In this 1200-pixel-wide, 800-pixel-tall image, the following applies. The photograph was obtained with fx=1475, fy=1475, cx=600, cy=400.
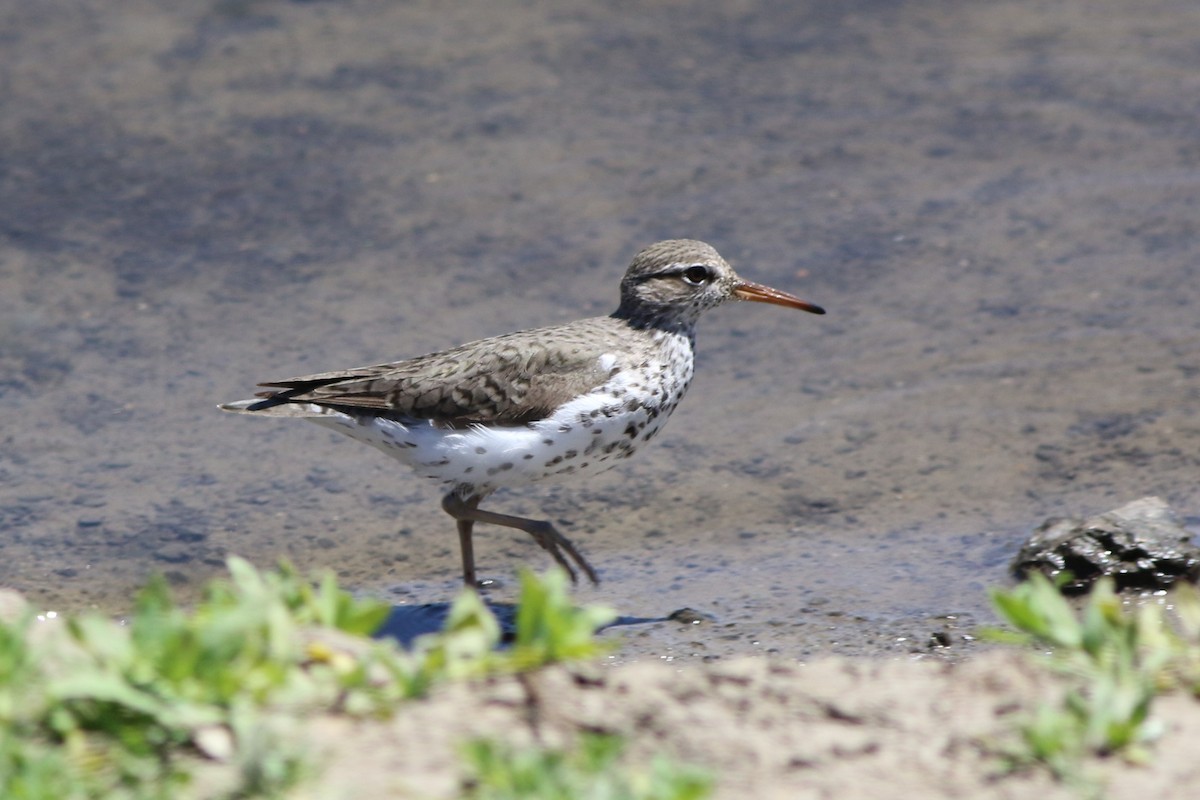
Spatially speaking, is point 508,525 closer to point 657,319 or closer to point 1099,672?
point 657,319

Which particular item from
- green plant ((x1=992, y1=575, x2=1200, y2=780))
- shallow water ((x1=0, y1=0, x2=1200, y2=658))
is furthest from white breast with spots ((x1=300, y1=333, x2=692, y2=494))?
green plant ((x1=992, y1=575, x2=1200, y2=780))

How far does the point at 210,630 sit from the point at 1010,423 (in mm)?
5514

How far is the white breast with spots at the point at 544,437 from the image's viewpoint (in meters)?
6.76

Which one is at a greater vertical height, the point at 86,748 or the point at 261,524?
the point at 86,748

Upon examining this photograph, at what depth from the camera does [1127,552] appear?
6.38 metres

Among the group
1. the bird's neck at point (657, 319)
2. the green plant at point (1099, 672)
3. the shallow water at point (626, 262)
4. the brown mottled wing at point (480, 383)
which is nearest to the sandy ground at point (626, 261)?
the shallow water at point (626, 262)

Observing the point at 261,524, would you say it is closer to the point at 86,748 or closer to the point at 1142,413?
the point at 86,748

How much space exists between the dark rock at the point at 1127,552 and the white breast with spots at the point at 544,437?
193 cm

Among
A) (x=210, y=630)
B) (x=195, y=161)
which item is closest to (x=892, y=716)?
(x=210, y=630)

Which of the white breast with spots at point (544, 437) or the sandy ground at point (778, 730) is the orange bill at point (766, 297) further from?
the sandy ground at point (778, 730)

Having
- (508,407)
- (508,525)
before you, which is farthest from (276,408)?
(508,525)

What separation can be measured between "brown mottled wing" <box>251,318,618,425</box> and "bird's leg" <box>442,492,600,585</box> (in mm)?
431

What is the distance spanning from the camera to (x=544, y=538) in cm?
699

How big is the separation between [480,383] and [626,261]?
325 cm
